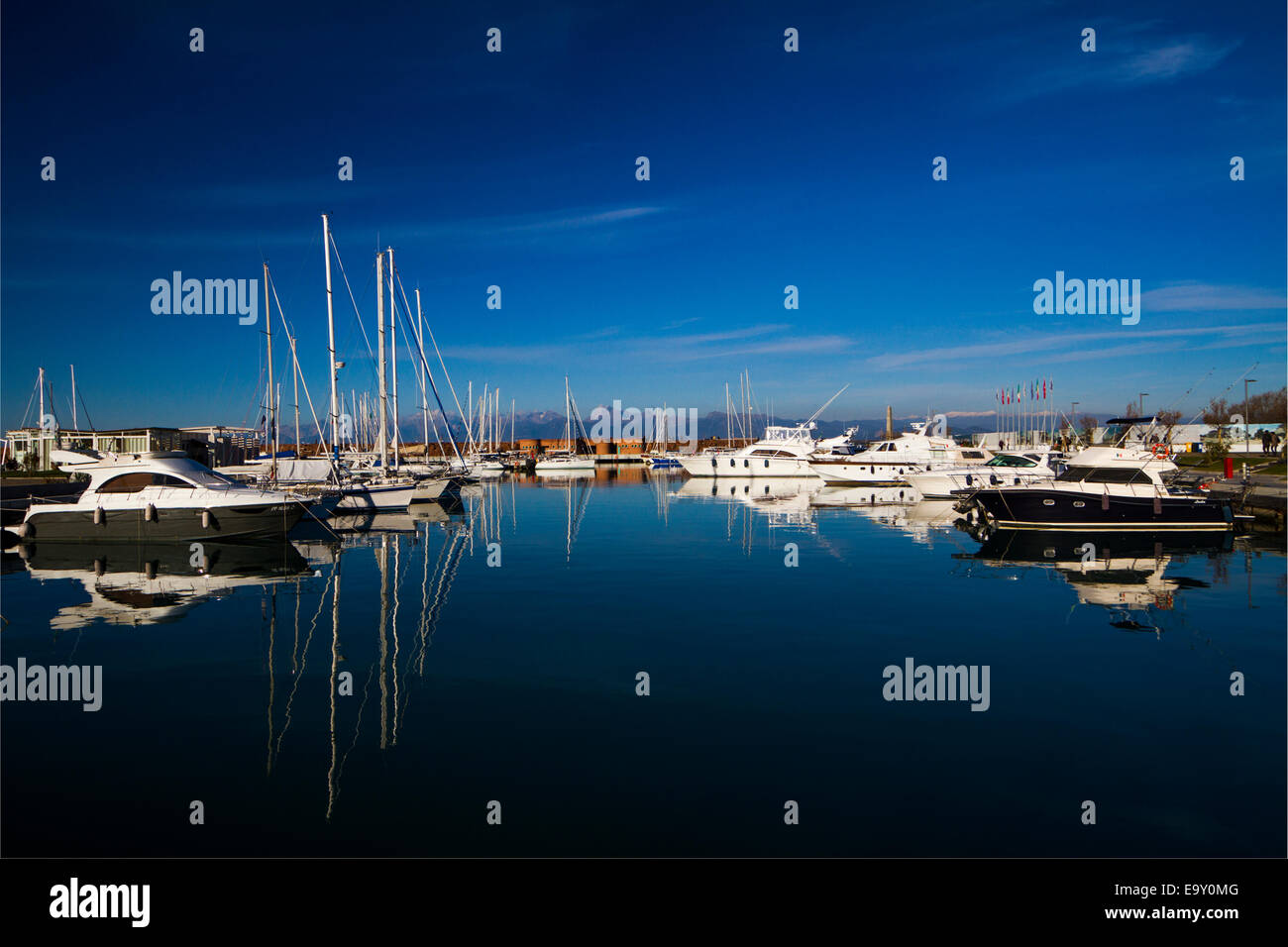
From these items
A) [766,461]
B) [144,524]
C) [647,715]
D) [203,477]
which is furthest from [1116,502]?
[766,461]

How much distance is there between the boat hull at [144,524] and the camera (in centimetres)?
2928

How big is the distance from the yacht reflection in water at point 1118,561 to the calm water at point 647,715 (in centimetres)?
23

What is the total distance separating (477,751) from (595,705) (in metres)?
2.20

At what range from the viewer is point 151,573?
79.8 ft

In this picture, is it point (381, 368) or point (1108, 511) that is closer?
point (1108, 511)

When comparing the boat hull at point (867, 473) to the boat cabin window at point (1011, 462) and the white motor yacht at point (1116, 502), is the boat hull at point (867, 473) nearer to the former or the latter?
the boat cabin window at point (1011, 462)

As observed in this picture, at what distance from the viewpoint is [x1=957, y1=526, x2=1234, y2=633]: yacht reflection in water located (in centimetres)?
1911

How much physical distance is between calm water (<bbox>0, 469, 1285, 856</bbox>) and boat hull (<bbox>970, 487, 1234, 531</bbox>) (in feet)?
21.6

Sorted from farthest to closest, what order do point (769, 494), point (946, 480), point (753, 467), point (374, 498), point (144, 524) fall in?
1. point (753, 467)
2. point (769, 494)
3. point (946, 480)
4. point (374, 498)
5. point (144, 524)

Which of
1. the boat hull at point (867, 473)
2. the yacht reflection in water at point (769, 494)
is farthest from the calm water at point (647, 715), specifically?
the boat hull at point (867, 473)

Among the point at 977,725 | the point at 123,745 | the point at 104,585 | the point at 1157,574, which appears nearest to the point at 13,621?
the point at 104,585

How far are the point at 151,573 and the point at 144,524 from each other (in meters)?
6.01

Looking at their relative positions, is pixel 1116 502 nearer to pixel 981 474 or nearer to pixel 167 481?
pixel 981 474
